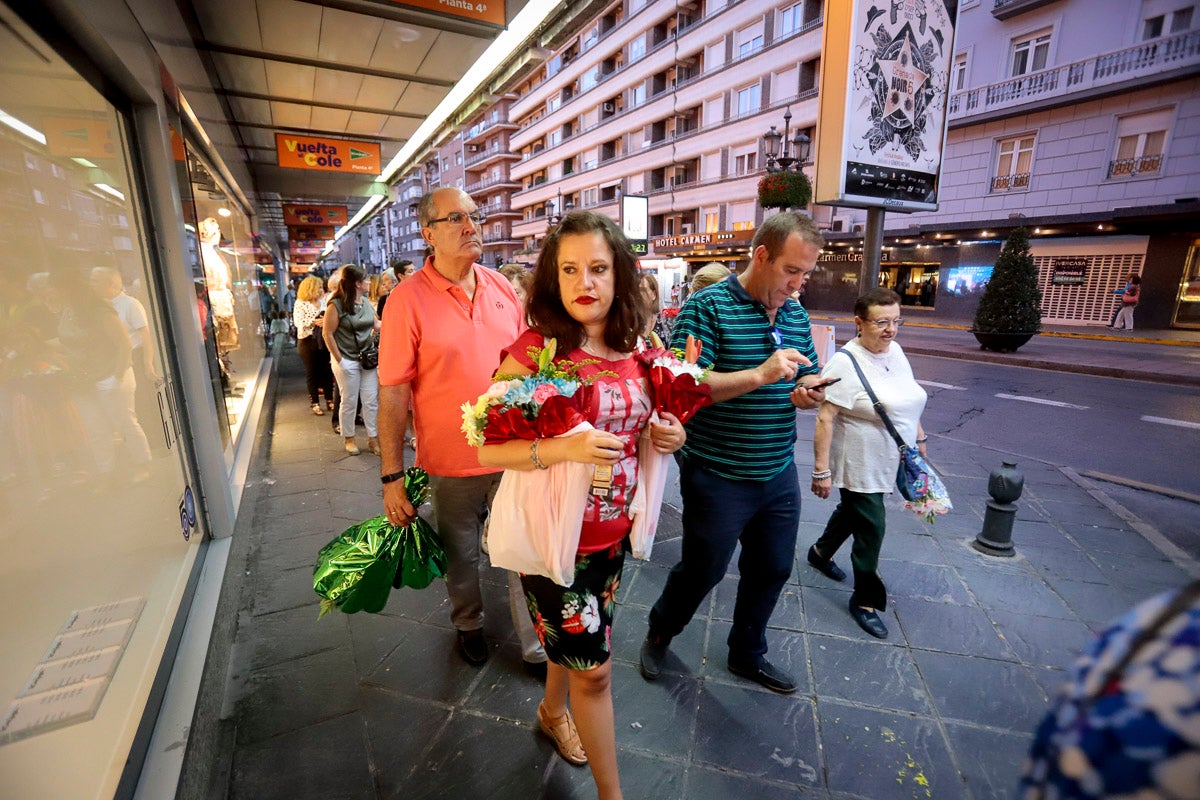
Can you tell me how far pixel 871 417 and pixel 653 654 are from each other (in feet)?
5.69

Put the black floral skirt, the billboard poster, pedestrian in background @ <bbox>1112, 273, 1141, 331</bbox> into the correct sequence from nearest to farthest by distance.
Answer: the black floral skirt < the billboard poster < pedestrian in background @ <bbox>1112, 273, 1141, 331</bbox>

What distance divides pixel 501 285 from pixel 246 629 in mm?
2384

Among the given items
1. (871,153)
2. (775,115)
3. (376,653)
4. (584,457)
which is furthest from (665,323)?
(775,115)

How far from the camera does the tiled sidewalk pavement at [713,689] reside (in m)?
2.14

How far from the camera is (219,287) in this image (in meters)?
5.38

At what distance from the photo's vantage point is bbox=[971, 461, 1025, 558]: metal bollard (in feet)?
12.2

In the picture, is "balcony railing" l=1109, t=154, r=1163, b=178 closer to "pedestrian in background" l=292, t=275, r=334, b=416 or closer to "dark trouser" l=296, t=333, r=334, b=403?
"pedestrian in background" l=292, t=275, r=334, b=416

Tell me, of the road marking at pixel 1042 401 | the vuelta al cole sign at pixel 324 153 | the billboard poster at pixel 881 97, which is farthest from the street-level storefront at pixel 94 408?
the road marking at pixel 1042 401

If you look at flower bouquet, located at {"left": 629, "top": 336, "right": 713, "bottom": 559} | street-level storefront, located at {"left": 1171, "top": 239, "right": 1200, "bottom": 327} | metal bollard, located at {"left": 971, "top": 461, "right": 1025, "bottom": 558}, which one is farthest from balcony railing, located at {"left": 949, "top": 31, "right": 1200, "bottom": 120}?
flower bouquet, located at {"left": 629, "top": 336, "right": 713, "bottom": 559}

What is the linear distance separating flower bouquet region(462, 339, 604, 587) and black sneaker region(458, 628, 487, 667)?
1258 mm

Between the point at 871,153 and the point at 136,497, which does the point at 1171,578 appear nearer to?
the point at 871,153

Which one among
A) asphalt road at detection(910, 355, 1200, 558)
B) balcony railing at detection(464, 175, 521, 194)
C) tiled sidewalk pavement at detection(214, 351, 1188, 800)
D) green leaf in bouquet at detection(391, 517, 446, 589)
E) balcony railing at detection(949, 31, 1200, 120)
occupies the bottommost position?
asphalt road at detection(910, 355, 1200, 558)

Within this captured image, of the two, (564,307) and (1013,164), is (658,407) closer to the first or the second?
(564,307)

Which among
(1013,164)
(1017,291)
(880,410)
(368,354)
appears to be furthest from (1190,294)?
(368,354)
